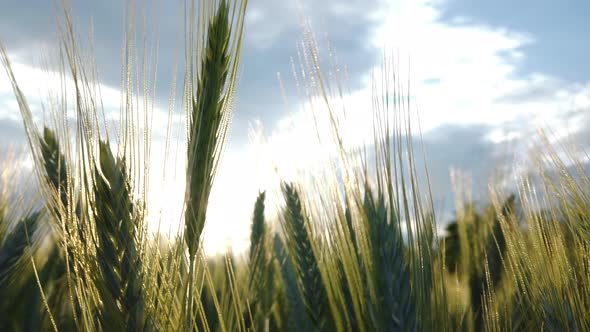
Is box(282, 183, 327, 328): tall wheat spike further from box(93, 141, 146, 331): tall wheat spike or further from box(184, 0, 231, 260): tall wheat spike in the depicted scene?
box(93, 141, 146, 331): tall wheat spike

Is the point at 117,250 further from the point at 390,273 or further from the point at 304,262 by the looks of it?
the point at 304,262

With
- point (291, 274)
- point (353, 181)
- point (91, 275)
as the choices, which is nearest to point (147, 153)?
point (91, 275)

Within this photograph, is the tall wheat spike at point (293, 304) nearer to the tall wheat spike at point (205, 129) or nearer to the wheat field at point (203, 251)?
the wheat field at point (203, 251)

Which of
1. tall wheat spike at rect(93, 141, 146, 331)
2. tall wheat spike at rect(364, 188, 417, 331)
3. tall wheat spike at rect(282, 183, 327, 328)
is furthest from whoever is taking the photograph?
tall wheat spike at rect(282, 183, 327, 328)

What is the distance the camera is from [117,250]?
4.53 feet

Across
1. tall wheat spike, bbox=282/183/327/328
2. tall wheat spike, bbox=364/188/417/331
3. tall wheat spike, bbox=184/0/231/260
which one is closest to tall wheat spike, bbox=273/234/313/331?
tall wheat spike, bbox=282/183/327/328

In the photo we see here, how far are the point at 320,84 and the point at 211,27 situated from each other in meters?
0.44

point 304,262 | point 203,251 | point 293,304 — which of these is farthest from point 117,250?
point 293,304

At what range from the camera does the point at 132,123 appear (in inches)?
58.1

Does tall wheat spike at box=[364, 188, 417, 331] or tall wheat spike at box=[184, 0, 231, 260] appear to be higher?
tall wheat spike at box=[184, 0, 231, 260]

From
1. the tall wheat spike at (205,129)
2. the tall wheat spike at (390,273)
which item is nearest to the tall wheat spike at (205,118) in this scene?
the tall wheat spike at (205,129)

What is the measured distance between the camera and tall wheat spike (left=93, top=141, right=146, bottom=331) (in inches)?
52.7

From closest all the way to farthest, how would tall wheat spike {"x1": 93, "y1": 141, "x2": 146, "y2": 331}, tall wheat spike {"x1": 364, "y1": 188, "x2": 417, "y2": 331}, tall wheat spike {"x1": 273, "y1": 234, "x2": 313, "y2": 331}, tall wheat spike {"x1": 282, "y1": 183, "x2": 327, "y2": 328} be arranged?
tall wheat spike {"x1": 93, "y1": 141, "x2": 146, "y2": 331}, tall wheat spike {"x1": 364, "y1": 188, "x2": 417, "y2": 331}, tall wheat spike {"x1": 282, "y1": 183, "x2": 327, "y2": 328}, tall wheat spike {"x1": 273, "y1": 234, "x2": 313, "y2": 331}

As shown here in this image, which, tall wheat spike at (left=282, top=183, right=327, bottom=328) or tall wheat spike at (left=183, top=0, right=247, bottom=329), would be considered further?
tall wheat spike at (left=282, top=183, right=327, bottom=328)
